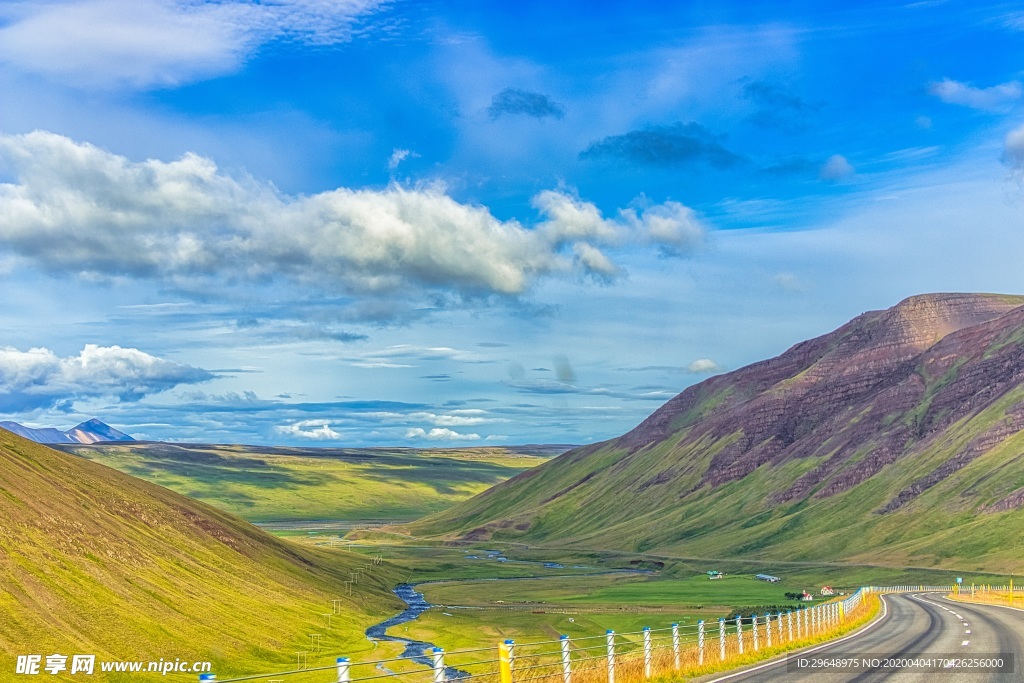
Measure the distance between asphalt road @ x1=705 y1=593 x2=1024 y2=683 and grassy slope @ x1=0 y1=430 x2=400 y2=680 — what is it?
222 feet

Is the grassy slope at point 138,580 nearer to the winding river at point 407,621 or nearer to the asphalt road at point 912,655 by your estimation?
the winding river at point 407,621

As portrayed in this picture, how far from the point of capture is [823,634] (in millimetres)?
48531

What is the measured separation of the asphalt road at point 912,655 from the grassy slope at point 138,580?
67606 mm

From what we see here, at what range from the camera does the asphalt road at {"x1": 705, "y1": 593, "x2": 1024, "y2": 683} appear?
1152 inches

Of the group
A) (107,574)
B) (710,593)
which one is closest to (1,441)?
(107,574)

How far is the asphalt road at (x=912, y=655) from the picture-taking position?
2927cm

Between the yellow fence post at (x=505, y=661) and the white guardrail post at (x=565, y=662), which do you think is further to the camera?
the white guardrail post at (x=565, y=662)

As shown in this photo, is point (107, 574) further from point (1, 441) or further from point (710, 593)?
point (710, 593)

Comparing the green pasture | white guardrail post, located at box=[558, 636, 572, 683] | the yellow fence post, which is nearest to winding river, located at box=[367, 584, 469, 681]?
the green pasture

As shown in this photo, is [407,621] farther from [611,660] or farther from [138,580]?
[611,660]

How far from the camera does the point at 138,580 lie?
373ft

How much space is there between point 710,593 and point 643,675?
14034 centimetres

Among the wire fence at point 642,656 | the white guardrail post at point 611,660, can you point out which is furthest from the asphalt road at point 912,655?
the white guardrail post at point 611,660

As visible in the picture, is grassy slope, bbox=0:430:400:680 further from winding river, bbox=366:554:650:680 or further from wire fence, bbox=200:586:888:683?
wire fence, bbox=200:586:888:683
